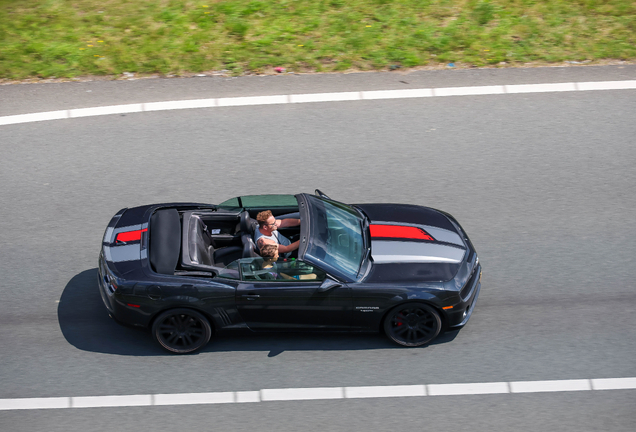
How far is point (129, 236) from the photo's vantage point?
770cm

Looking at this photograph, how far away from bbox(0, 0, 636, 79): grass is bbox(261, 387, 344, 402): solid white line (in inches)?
223

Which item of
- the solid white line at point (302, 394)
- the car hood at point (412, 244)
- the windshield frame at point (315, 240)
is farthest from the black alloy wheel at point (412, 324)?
the solid white line at point (302, 394)

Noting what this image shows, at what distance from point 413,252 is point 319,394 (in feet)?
5.78

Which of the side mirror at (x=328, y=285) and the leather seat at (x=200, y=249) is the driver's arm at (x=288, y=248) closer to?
the leather seat at (x=200, y=249)

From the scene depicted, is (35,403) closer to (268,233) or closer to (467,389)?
(268,233)

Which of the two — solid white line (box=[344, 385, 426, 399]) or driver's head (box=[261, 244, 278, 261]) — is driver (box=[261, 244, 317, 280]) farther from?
solid white line (box=[344, 385, 426, 399])

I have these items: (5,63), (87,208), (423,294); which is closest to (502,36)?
(423,294)

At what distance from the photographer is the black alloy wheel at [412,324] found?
23.9ft

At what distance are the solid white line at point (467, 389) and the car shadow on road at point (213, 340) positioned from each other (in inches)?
23.2

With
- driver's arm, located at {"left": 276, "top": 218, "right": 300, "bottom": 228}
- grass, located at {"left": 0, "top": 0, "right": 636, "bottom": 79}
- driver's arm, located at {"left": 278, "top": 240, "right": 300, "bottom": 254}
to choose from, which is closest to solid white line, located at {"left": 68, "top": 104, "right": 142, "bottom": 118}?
grass, located at {"left": 0, "top": 0, "right": 636, "bottom": 79}

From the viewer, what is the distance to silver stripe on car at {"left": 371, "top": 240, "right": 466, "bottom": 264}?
7.54m

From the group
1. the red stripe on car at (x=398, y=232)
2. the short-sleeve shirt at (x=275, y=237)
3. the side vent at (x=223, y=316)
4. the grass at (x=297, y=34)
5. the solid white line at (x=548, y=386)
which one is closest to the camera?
the solid white line at (x=548, y=386)

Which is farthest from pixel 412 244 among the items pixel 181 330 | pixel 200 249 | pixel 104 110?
pixel 104 110

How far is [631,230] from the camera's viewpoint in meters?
8.87
